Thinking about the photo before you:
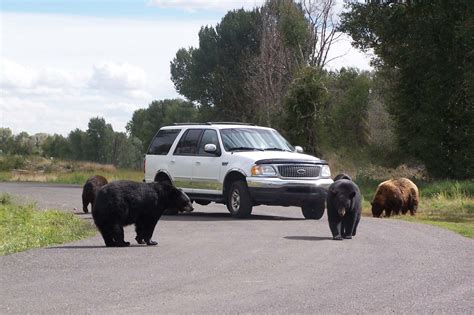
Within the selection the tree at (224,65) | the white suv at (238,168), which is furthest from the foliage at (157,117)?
the white suv at (238,168)

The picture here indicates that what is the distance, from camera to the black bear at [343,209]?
16.2 m

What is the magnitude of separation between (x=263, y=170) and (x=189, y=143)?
113 inches

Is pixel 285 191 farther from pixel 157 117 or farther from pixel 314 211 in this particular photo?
pixel 157 117

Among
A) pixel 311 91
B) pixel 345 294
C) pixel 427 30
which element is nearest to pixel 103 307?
pixel 345 294

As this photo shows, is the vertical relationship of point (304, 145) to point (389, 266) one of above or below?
above

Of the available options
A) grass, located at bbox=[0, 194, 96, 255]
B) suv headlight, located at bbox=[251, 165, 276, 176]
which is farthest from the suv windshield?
grass, located at bbox=[0, 194, 96, 255]

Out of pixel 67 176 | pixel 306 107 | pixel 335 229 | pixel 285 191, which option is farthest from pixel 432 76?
pixel 335 229

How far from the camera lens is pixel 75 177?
47.7 metres

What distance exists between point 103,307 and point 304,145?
34.1 meters

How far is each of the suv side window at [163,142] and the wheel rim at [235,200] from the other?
9.23 ft

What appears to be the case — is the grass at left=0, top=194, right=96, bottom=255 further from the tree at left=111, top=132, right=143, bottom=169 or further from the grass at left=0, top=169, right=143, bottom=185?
the tree at left=111, top=132, right=143, bottom=169

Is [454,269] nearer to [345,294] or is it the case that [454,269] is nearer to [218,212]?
[345,294]

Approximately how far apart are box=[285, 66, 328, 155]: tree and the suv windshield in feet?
63.3

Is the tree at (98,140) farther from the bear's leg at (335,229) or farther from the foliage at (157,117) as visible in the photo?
the bear's leg at (335,229)
